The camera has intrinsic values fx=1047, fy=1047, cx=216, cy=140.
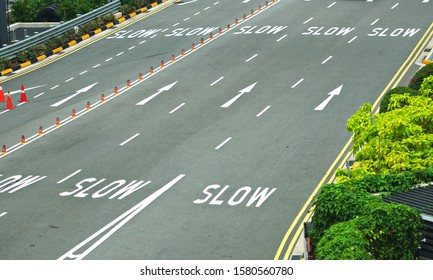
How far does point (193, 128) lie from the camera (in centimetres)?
4500

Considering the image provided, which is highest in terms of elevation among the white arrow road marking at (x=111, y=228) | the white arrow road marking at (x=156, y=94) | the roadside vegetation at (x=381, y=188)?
the roadside vegetation at (x=381, y=188)

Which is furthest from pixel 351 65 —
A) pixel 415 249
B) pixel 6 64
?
pixel 415 249

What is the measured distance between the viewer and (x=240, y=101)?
4938 cm

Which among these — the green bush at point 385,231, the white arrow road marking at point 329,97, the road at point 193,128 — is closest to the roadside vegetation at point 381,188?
the green bush at point 385,231

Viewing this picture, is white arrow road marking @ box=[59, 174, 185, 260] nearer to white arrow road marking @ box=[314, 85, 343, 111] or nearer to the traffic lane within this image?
white arrow road marking @ box=[314, 85, 343, 111]

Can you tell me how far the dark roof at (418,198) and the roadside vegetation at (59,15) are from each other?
124 ft

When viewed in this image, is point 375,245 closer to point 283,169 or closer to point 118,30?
point 283,169

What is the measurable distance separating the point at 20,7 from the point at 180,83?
25.8m

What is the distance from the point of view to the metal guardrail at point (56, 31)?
6224 centimetres

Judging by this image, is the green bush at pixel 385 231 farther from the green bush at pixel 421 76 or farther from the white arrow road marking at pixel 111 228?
the green bush at pixel 421 76

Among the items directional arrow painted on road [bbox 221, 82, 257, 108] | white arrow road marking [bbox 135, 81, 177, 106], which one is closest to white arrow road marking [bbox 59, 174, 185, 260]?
directional arrow painted on road [bbox 221, 82, 257, 108]

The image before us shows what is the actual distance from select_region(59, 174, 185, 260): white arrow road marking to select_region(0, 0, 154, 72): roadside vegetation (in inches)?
1045

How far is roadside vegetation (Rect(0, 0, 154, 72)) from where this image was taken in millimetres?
62541

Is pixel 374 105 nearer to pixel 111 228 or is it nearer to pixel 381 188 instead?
pixel 111 228
